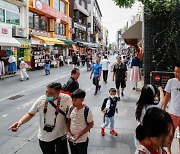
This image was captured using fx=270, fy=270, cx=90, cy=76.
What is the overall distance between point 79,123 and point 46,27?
3217 cm

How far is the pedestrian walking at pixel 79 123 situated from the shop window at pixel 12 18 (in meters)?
22.4

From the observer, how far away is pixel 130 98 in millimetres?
11352

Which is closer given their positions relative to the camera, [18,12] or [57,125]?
[57,125]

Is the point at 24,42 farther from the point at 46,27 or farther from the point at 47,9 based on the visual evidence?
the point at 46,27

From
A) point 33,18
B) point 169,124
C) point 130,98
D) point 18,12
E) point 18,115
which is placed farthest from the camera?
point 33,18

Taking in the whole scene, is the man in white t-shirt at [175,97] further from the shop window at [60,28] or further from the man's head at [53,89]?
the shop window at [60,28]

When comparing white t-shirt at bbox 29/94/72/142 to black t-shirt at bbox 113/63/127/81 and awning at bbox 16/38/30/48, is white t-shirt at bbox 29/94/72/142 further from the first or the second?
awning at bbox 16/38/30/48

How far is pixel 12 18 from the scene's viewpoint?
2536cm

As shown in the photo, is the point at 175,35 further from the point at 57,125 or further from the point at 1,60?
the point at 1,60

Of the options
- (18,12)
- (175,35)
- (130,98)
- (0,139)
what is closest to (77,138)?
(0,139)

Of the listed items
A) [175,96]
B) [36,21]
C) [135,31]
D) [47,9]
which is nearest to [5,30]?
[36,21]

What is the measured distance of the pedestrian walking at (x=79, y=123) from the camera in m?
3.83

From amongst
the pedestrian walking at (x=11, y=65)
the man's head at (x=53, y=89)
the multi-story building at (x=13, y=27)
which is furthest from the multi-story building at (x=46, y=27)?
the man's head at (x=53, y=89)

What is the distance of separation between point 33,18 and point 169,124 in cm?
3005
